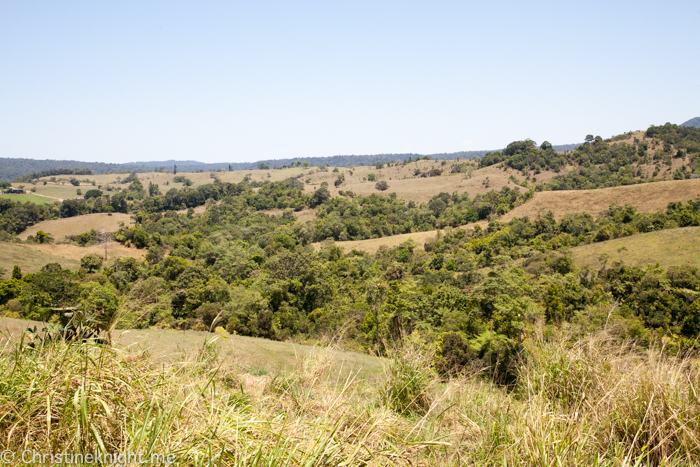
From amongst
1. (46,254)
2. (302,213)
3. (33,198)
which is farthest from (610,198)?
(33,198)

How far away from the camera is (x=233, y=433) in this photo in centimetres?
268

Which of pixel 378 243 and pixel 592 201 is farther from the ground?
pixel 592 201

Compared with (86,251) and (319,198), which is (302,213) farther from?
(86,251)

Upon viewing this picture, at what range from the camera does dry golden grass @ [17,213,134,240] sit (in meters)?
70.2

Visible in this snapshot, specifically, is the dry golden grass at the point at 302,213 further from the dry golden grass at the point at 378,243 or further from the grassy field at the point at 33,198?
the grassy field at the point at 33,198

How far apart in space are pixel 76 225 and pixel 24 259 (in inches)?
1497

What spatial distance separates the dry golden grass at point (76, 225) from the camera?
2763 inches

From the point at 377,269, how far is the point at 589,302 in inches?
836

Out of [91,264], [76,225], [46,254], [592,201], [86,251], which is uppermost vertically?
[592,201]

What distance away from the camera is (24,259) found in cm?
4116

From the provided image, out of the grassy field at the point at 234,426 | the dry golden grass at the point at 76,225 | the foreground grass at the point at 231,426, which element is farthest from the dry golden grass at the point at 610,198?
the dry golden grass at the point at 76,225

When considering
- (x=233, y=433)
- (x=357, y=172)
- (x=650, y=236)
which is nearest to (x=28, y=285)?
(x=233, y=433)

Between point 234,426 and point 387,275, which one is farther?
point 387,275

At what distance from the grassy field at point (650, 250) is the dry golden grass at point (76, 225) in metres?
73.8
